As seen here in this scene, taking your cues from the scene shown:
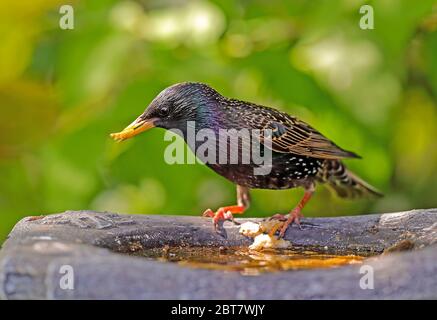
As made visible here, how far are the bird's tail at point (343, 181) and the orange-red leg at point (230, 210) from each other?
0.57m

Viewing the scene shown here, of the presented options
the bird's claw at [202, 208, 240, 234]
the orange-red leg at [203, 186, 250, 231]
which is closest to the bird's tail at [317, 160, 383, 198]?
the orange-red leg at [203, 186, 250, 231]

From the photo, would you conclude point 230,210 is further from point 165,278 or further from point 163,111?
point 165,278

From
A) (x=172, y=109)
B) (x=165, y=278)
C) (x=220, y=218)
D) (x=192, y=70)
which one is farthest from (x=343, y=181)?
(x=165, y=278)

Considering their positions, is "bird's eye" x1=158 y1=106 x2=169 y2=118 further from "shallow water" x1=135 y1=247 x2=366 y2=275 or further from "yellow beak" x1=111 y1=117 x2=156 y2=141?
"shallow water" x1=135 y1=247 x2=366 y2=275

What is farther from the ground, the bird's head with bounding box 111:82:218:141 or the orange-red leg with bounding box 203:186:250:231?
the bird's head with bounding box 111:82:218:141

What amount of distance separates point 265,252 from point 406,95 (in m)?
2.92

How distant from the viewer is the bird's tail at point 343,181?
6.10 meters

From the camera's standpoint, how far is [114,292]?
3.14m

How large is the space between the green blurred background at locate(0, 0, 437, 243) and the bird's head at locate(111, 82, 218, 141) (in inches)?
20.8

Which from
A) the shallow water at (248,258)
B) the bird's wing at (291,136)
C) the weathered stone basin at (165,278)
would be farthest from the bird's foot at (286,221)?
the weathered stone basin at (165,278)

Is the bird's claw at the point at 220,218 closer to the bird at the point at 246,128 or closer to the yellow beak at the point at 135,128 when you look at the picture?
the bird at the point at 246,128

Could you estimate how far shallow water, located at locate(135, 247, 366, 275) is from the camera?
3.93 m

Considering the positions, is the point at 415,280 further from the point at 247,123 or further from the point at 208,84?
the point at 208,84

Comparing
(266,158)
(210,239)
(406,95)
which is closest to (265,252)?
(210,239)
